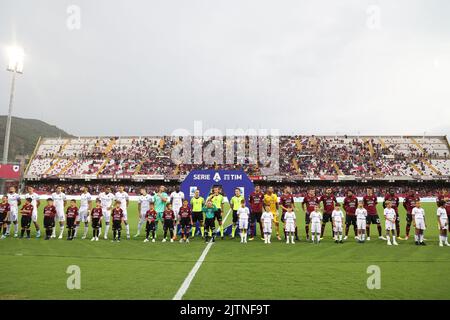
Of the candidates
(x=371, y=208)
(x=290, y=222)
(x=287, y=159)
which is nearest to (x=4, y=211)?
(x=290, y=222)

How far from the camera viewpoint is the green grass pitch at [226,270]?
22.8 feet

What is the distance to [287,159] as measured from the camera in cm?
5275

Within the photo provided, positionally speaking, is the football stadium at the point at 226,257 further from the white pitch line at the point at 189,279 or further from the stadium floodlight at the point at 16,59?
the stadium floodlight at the point at 16,59

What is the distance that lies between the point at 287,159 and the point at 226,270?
44908 millimetres

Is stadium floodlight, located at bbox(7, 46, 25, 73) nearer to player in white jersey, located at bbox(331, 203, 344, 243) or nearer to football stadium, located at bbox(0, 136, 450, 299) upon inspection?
football stadium, located at bbox(0, 136, 450, 299)

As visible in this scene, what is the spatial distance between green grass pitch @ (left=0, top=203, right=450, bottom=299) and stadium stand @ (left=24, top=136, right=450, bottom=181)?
35.5 metres

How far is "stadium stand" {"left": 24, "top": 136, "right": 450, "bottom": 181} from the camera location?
160 ft

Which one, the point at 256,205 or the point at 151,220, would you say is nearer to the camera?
the point at 151,220

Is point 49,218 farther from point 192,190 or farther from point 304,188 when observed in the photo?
point 304,188

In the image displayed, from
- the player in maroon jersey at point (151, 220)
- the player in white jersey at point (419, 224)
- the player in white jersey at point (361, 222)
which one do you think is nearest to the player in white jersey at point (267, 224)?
the player in white jersey at point (361, 222)

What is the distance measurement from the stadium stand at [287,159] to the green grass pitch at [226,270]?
3551 centimetres

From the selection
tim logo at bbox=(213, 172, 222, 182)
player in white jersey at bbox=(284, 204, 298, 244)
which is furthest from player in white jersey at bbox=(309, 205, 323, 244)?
tim logo at bbox=(213, 172, 222, 182)

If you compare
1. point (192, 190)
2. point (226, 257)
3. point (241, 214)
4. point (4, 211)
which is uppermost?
point (192, 190)

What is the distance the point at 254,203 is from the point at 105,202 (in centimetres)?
675
